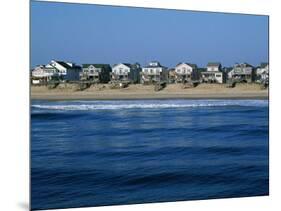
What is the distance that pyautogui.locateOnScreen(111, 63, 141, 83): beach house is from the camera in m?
5.00

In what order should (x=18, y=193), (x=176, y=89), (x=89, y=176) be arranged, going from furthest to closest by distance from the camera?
(x=176, y=89) < (x=89, y=176) < (x=18, y=193)

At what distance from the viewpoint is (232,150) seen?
208 inches

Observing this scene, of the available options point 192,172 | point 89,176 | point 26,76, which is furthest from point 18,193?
point 192,172

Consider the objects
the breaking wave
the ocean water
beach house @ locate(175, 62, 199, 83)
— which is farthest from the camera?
beach house @ locate(175, 62, 199, 83)

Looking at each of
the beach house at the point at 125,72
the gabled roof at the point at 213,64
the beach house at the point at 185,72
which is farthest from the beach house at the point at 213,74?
the beach house at the point at 125,72

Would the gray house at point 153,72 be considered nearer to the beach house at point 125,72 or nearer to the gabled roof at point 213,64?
the beach house at point 125,72

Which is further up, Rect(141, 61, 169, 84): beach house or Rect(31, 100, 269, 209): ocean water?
Rect(141, 61, 169, 84): beach house

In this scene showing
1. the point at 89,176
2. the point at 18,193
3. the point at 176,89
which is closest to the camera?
the point at 18,193

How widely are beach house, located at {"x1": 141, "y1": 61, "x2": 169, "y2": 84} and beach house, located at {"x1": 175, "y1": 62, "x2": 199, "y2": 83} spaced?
0.44ft

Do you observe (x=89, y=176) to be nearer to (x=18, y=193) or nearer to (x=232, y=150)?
(x=18, y=193)

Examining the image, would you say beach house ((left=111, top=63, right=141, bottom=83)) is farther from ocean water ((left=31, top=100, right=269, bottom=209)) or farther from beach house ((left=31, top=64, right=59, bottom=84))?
beach house ((left=31, top=64, right=59, bottom=84))

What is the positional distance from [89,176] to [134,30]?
59.1 inches

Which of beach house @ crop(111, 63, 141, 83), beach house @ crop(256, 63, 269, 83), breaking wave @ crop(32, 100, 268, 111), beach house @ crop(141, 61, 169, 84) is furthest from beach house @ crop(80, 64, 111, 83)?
beach house @ crop(256, 63, 269, 83)

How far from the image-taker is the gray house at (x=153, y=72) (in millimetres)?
5086
